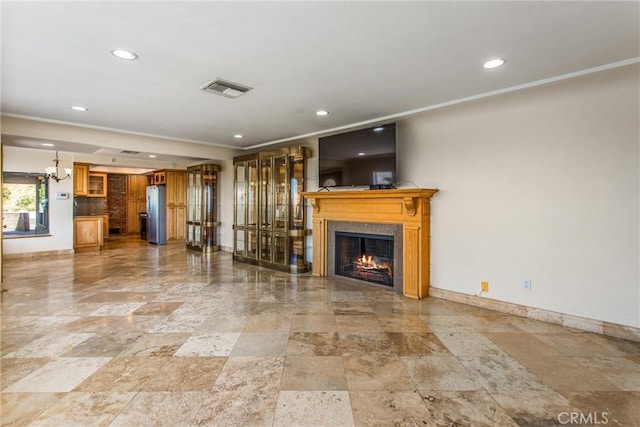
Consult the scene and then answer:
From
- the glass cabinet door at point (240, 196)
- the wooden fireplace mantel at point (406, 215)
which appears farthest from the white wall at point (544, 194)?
the glass cabinet door at point (240, 196)

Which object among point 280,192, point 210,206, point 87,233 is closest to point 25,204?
point 87,233

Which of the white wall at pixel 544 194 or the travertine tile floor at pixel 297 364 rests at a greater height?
the white wall at pixel 544 194

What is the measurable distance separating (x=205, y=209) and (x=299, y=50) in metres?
6.61

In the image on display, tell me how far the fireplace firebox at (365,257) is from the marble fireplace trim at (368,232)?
0.19ft

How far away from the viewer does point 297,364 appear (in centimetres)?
246

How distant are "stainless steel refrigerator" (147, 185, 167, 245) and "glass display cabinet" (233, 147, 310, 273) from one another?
3908 millimetres

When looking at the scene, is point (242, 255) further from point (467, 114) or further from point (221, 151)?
point (467, 114)

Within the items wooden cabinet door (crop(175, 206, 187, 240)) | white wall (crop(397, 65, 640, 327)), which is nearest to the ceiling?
white wall (crop(397, 65, 640, 327))

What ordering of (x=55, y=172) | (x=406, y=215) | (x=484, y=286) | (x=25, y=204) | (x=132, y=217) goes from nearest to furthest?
(x=484, y=286) → (x=406, y=215) → (x=25, y=204) → (x=55, y=172) → (x=132, y=217)

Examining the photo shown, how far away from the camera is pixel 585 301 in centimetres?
318

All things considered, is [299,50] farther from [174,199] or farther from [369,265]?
[174,199]

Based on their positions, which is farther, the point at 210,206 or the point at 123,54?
the point at 210,206

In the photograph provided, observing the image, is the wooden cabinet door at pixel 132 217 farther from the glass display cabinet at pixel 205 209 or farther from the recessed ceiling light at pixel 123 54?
the recessed ceiling light at pixel 123 54

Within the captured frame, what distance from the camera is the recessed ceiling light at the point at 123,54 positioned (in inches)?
101
